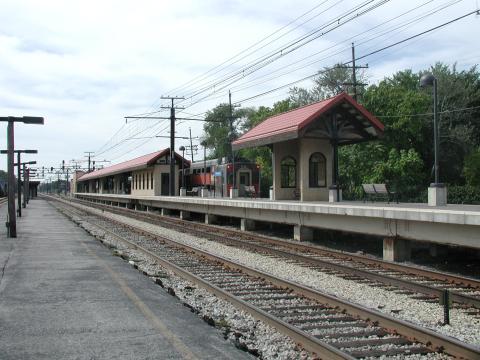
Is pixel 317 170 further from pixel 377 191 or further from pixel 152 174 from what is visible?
pixel 152 174

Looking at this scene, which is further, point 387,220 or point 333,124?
point 333,124

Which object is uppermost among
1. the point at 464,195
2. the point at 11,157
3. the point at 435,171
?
the point at 11,157

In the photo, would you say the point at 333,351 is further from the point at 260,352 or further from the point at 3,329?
the point at 3,329

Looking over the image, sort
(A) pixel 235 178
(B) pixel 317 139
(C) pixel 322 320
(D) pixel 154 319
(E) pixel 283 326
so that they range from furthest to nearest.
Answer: (A) pixel 235 178 → (B) pixel 317 139 → (C) pixel 322 320 → (D) pixel 154 319 → (E) pixel 283 326

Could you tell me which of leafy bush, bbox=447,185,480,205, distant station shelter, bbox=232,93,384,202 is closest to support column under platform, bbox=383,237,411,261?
distant station shelter, bbox=232,93,384,202

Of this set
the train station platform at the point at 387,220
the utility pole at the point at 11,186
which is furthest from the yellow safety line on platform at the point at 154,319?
the utility pole at the point at 11,186

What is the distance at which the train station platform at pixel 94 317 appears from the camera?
535 centimetres

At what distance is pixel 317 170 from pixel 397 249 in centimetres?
960

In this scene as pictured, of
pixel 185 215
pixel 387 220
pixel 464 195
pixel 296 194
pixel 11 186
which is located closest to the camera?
pixel 387 220

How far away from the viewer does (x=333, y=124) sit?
20.6 m

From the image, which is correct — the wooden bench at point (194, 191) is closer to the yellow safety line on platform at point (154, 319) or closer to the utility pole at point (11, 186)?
the utility pole at point (11, 186)

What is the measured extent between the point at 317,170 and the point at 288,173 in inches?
80.1

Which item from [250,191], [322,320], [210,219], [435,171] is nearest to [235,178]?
[250,191]

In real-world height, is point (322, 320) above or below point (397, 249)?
below
